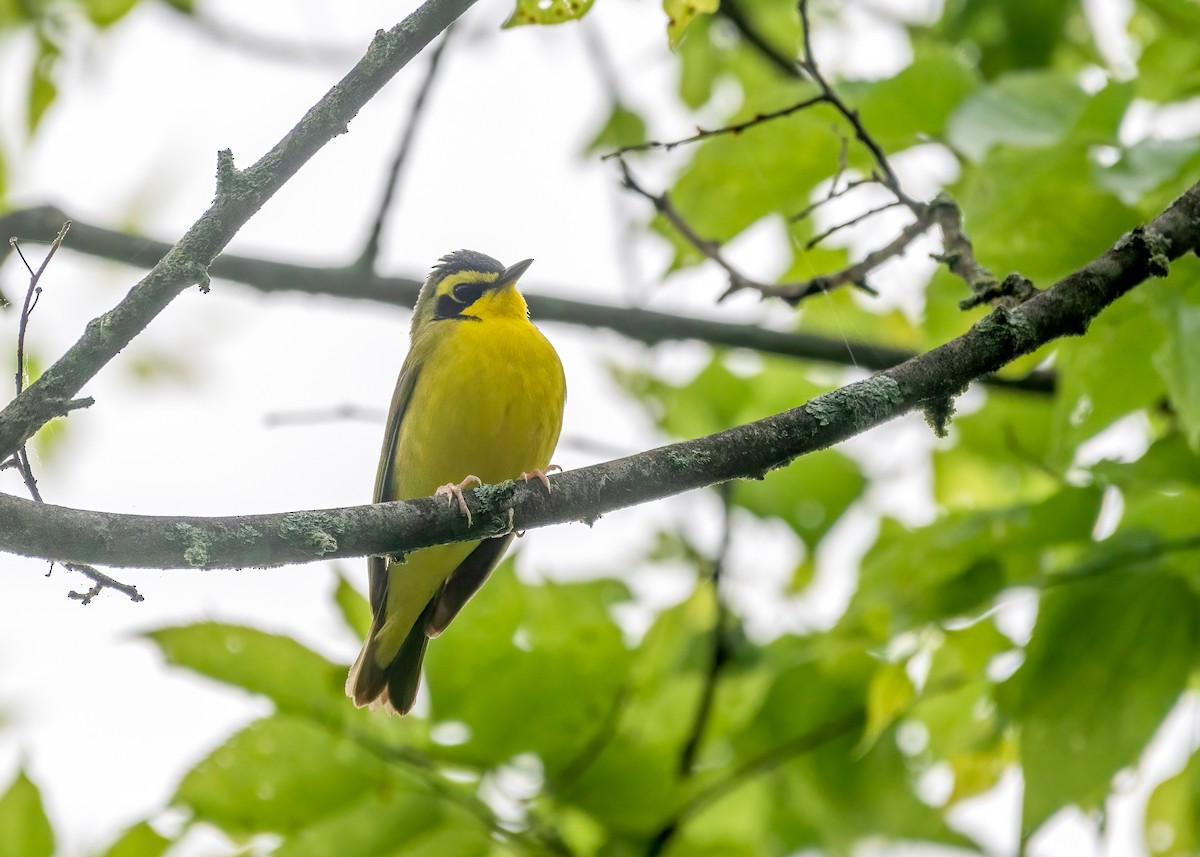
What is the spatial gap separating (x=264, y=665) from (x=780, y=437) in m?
2.04

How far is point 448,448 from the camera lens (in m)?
5.66

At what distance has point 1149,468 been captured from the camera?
3.92m

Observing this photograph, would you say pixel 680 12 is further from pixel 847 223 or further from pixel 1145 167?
pixel 1145 167

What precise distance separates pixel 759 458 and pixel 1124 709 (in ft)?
4.98

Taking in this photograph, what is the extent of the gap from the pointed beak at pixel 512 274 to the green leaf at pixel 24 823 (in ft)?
11.6

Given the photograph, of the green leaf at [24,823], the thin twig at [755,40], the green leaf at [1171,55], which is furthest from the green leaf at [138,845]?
the thin twig at [755,40]

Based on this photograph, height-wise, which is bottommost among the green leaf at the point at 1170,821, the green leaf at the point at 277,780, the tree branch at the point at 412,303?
the green leaf at the point at 1170,821

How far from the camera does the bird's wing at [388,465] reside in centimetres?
593

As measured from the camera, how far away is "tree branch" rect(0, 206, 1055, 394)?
6051mm

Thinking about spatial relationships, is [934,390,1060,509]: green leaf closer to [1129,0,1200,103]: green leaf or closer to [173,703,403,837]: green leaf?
[1129,0,1200,103]: green leaf

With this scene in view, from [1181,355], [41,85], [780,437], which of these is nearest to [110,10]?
[41,85]

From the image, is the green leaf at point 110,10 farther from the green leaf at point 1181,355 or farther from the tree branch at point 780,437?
the green leaf at point 1181,355

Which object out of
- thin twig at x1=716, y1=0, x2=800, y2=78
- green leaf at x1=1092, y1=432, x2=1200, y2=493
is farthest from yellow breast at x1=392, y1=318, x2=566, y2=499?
green leaf at x1=1092, y1=432, x2=1200, y2=493

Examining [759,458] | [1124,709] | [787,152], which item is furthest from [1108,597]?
[787,152]
